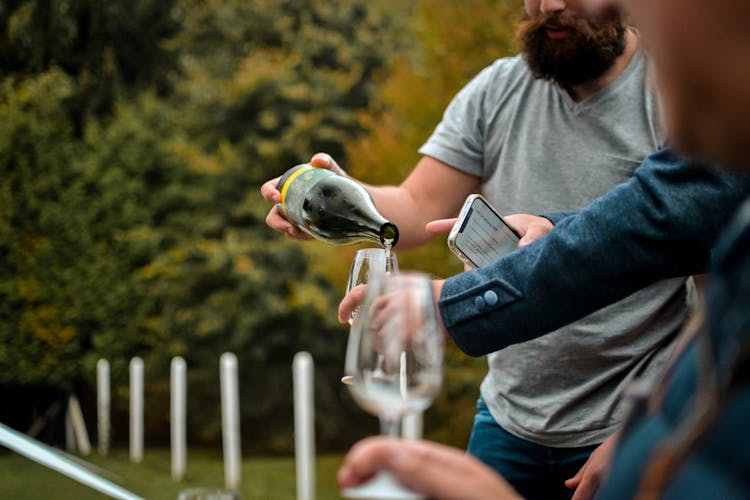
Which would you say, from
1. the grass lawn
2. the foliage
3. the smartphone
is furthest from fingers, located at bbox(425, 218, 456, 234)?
the foliage

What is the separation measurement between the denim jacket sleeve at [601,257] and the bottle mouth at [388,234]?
1.85 ft

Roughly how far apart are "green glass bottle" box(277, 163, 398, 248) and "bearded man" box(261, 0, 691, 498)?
57 mm

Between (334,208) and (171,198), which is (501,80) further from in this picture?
(171,198)

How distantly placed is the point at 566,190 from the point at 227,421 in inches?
308

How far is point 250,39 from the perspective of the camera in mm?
14930

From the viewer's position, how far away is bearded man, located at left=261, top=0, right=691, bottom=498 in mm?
2090

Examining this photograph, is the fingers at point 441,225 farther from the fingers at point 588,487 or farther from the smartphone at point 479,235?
the fingers at point 588,487

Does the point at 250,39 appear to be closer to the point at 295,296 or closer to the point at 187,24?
the point at 187,24

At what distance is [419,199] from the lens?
93.0 inches

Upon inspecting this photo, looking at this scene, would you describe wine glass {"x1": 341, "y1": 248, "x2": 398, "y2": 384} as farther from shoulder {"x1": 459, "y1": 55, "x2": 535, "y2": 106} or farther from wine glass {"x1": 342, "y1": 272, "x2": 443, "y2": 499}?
shoulder {"x1": 459, "y1": 55, "x2": 535, "y2": 106}

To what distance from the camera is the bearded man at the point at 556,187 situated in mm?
2090

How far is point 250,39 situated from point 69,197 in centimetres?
404

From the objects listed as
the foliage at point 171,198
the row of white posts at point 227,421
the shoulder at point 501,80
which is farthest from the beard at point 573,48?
the foliage at point 171,198

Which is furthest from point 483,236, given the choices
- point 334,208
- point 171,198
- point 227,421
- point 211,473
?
point 171,198
